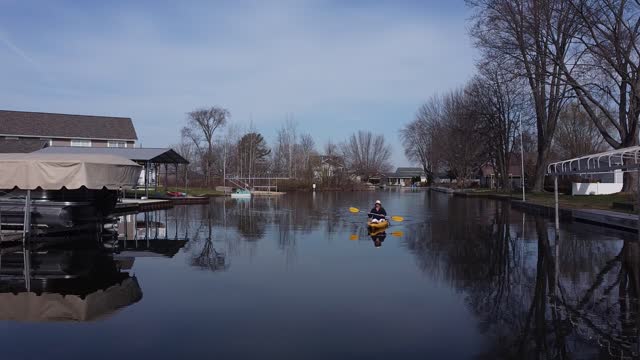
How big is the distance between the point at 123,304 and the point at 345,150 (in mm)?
108470

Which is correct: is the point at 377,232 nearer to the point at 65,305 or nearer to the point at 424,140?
the point at 65,305

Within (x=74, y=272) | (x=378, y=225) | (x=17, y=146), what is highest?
(x=17, y=146)

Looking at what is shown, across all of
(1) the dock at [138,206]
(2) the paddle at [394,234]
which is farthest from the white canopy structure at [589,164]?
(1) the dock at [138,206]

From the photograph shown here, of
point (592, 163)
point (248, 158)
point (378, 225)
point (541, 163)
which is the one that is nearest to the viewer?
point (592, 163)

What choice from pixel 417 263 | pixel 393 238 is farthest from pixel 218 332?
pixel 393 238

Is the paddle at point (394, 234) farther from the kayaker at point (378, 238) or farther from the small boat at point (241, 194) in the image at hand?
the small boat at point (241, 194)

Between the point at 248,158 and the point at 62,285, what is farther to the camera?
the point at 248,158

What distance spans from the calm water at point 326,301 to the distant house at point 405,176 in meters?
124

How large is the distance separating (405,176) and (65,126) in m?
103

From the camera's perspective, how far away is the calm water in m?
6.25

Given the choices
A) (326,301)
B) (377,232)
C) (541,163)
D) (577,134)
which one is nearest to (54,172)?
(326,301)

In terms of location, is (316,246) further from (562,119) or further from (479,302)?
(562,119)

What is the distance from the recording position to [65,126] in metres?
60.6

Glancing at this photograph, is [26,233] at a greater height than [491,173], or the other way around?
[491,173]
